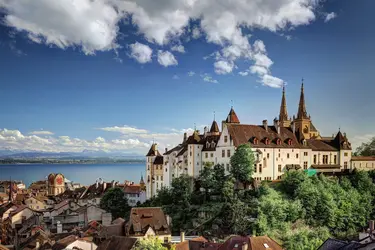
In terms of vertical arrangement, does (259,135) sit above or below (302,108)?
below

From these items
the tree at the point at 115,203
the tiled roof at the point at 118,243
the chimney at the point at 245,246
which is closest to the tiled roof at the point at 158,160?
the tree at the point at 115,203

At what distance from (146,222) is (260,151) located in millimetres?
21608

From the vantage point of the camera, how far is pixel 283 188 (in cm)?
5762

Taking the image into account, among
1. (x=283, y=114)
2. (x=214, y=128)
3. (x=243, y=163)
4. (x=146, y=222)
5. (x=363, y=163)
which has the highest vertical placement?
(x=283, y=114)

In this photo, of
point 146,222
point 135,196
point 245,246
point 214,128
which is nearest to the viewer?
point 245,246

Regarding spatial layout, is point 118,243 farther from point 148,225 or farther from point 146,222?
point 146,222

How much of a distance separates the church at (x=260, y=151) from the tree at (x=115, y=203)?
465cm

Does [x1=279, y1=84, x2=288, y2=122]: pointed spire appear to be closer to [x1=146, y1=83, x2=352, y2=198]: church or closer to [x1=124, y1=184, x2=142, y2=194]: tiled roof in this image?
[x1=146, y1=83, x2=352, y2=198]: church

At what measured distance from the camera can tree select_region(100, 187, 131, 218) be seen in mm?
71250

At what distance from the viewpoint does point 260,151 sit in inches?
2403

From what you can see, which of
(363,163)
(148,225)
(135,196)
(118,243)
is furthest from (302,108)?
(118,243)

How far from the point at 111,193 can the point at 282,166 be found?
30.4 meters

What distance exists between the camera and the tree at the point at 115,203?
71250mm

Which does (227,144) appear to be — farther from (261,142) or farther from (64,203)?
(64,203)
